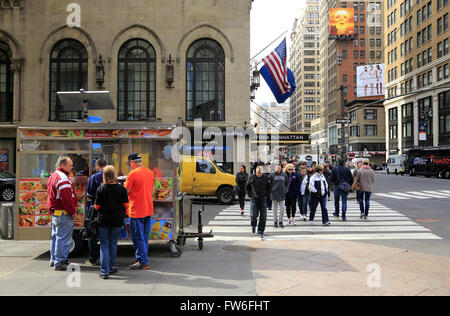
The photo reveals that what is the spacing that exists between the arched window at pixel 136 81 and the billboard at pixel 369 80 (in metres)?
58.2

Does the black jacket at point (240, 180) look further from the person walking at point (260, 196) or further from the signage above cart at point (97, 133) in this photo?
the signage above cart at point (97, 133)

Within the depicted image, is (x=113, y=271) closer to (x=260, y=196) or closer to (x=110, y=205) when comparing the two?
(x=110, y=205)

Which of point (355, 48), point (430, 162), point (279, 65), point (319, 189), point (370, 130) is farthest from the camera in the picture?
point (355, 48)

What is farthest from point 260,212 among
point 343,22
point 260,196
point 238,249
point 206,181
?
point 343,22

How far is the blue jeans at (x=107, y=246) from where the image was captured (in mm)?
6406

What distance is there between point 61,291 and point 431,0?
68.7 m

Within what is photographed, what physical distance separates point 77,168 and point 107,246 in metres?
2.69

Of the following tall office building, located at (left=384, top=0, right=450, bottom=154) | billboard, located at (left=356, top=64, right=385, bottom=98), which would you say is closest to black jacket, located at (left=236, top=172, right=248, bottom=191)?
tall office building, located at (left=384, top=0, right=450, bottom=154)

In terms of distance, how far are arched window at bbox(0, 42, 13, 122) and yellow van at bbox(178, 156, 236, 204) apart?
46.1 feet

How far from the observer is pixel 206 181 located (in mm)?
18000

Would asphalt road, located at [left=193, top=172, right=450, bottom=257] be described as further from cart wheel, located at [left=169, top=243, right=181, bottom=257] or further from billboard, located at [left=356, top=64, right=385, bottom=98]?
billboard, located at [left=356, top=64, right=385, bottom=98]

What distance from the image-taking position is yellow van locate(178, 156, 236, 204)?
1789 cm

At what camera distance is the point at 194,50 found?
2425cm
